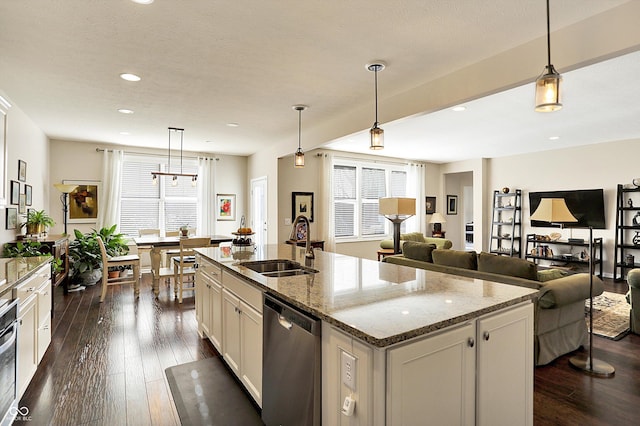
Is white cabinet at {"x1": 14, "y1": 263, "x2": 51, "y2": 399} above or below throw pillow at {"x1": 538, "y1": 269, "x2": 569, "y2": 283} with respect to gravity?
below

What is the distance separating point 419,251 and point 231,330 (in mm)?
2454

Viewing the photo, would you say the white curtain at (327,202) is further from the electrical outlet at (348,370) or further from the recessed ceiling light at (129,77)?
the electrical outlet at (348,370)

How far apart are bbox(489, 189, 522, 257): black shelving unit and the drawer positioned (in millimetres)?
7213

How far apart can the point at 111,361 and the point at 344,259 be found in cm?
216

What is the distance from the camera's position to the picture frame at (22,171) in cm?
434

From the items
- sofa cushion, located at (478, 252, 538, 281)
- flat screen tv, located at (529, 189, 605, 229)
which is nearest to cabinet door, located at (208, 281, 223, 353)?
sofa cushion, located at (478, 252, 538, 281)

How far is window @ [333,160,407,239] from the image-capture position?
312 inches

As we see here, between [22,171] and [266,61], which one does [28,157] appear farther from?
[266,61]

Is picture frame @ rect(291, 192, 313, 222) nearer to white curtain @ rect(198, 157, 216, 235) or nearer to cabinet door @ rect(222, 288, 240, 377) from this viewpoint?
white curtain @ rect(198, 157, 216, 235)

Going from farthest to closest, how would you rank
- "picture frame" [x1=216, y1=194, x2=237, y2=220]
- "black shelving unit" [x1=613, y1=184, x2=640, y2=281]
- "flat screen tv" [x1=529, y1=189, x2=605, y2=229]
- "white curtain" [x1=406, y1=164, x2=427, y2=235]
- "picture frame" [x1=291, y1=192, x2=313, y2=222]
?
"white curtain" [x1=406, y1=164, x2=427, y2=235] < "picture frame" [x1=216, y1=194, x2=237, y2=220] < "picture frame" [x1=291, y1=192, x2=313, y2=222] < "flat screen tv" [x1=529, y1=189, x2=605, y2=229] < "black shelving unit" [x1=613, y1=184, x2=640, y2=281]

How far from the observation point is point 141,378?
2674mm

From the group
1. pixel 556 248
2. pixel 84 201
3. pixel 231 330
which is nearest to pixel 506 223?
pixel 556 248

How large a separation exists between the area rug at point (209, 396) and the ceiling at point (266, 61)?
2.60m

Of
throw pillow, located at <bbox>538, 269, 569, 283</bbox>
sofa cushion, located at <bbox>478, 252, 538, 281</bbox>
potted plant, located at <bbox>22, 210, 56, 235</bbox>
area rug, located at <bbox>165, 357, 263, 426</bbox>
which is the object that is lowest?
area rug, located at <bbox>165, 357, 263, 426</bbox>
